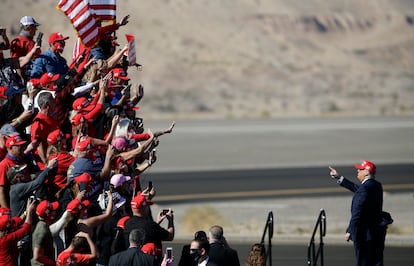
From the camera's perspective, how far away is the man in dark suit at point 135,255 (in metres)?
11.2

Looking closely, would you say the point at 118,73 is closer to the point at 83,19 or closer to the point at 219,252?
the point at 83,19

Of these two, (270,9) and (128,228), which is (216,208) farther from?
(270,9)

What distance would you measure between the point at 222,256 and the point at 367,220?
10.6ft

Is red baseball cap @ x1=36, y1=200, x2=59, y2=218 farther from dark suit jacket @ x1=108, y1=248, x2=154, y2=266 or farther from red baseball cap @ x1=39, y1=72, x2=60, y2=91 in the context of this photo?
red baseball cap @ x1=39, y1=72, x2=60, y2=91

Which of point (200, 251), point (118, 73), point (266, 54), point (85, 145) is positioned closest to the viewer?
point (200, 251)

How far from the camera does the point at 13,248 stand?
11.3 metres

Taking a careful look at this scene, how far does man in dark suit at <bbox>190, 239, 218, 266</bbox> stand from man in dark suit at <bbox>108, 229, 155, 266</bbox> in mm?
665

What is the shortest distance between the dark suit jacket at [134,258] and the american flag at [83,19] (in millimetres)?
4865

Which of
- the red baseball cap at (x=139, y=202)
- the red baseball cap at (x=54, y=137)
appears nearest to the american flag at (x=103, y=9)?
the red baseball cap at (x=54, y=137)

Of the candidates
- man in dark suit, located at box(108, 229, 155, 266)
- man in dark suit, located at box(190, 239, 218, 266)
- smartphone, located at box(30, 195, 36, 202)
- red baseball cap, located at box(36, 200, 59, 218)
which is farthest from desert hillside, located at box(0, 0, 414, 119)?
red baseball cap, located at box(36, 200, 59, 218)

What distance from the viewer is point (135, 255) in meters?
11.2

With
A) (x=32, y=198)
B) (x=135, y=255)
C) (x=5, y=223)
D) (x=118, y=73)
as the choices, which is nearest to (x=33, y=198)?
(x=32, y=198)

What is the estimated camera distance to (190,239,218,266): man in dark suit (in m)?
11.8

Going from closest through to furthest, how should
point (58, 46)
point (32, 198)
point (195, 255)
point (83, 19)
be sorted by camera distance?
point (32, 198)
point (195, 255)
point (58, 46)
point (83, 19)
